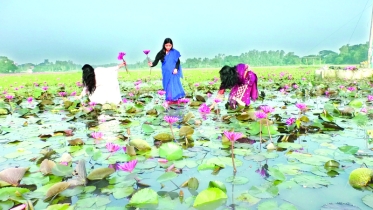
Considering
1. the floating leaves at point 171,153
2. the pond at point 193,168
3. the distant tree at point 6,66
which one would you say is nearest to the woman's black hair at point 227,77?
the pond at point 193,168

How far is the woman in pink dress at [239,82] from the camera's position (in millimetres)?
4289

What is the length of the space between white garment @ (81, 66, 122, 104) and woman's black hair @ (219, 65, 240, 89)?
1.93m

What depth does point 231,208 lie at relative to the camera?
55.7 inches

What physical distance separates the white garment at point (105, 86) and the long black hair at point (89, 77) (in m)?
0.07

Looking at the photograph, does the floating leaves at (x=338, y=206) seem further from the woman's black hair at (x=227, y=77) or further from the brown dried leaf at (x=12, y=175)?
the woman's black hair at (x=227, y=77)

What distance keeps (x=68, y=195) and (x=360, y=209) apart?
141cm

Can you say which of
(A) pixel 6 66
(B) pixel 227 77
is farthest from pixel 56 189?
(A) pixel 6 66

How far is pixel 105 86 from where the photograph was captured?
16.8 ft

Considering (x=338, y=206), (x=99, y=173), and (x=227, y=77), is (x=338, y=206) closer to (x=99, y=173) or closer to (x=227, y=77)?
(x=99, y=173)

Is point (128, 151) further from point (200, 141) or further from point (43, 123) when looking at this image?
point (43, 123)

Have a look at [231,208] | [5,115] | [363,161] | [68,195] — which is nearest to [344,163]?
[363,161]

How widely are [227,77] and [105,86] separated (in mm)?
2160

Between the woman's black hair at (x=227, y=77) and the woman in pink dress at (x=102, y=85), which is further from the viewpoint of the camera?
the woman in pink dress at (x=102, y=85)

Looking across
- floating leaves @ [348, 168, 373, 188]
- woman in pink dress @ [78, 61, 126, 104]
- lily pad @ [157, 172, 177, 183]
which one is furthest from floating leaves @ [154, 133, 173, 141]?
woman in pink dress @ [78, 61, 126, 104]
